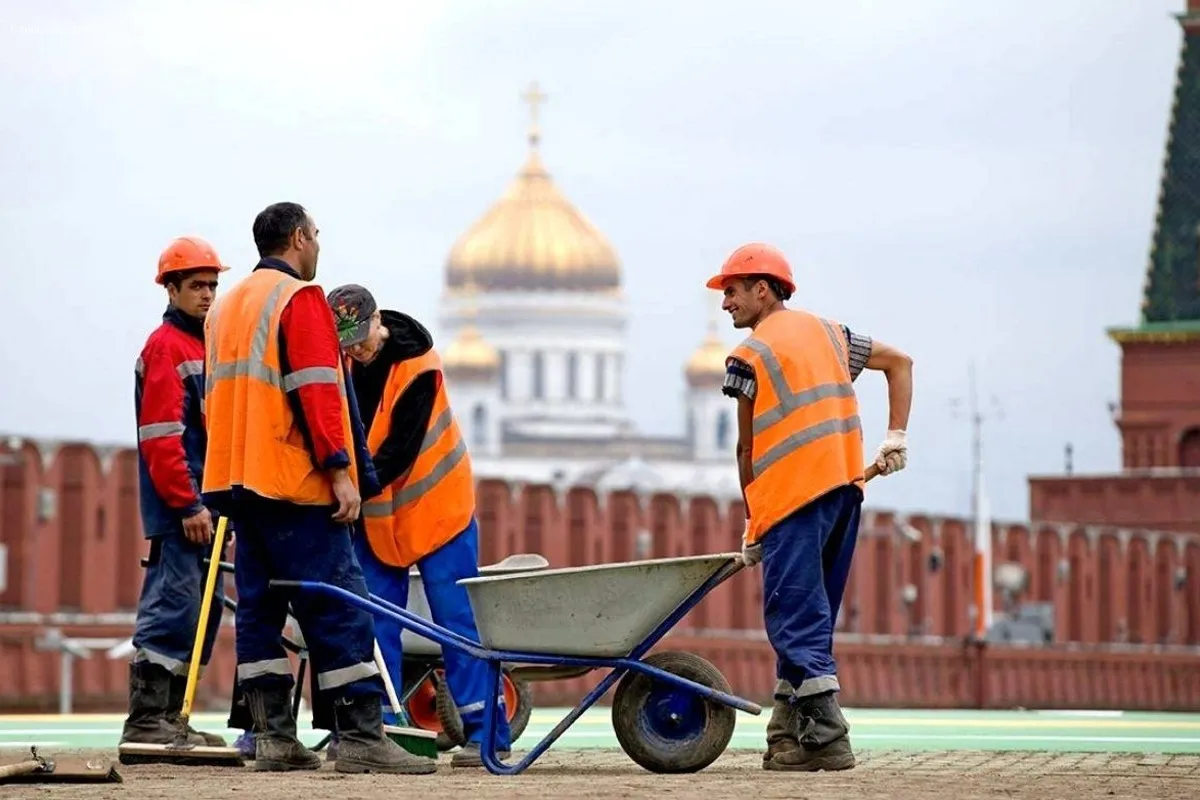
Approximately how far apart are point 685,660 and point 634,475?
159 meters

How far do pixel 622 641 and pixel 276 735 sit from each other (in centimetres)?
100

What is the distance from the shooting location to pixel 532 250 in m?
177

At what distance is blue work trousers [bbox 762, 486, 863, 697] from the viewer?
9.74 m

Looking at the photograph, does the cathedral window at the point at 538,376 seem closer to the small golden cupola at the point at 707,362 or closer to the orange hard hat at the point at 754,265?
the small golden cupola at the point at 707,362

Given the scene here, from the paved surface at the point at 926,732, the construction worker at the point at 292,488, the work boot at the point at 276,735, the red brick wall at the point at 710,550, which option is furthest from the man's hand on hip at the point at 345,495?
the red brick wall at the point at 710,550

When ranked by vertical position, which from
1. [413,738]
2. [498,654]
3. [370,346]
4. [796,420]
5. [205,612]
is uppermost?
[370,346]

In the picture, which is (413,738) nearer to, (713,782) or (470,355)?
(713,782)

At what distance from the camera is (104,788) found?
8.77 meters

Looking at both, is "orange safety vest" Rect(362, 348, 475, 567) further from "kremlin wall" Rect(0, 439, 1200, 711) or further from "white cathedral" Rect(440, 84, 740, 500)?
"white cathedral" Rect(440, 84, 740, 500)

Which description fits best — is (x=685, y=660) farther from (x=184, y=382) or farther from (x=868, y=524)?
(x=868, y=524)

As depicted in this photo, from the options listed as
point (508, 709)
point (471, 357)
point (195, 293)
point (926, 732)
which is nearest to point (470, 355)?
point (471, 357)

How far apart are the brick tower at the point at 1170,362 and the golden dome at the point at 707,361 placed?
108 m

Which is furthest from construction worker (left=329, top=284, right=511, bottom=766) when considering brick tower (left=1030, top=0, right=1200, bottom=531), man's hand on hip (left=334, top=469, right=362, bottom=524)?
brick tower (left=1030, top=0, right=1200, bottom=531)

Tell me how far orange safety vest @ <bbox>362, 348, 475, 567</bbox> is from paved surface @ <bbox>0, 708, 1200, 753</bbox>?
1232 mm
